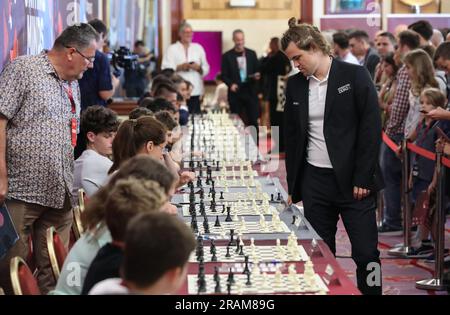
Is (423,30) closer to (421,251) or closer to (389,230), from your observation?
(389,230)

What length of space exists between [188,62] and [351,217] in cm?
1022

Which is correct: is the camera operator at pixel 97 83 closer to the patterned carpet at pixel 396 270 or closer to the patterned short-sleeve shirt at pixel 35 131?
the patterned carpet at pixel 396 270

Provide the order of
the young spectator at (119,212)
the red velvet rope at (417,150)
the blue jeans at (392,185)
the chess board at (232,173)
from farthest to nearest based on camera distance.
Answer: the blue jeans at (392,185) → the red velvet rope at (417,150) → the chess board at (232,173) → the young spectator at (119,212)

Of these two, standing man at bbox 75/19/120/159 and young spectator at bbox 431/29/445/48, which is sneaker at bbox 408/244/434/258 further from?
young spectator at bbox 431/29/445/48

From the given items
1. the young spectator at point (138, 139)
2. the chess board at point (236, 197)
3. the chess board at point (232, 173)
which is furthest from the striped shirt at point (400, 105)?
the young spectator at point (138, 139)

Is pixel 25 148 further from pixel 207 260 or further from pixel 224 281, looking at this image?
pixel 224 281

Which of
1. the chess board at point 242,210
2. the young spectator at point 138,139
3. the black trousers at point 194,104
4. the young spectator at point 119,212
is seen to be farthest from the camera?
the black trousers at point 194,104

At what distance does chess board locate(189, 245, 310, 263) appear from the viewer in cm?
437

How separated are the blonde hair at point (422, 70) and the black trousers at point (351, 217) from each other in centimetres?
356

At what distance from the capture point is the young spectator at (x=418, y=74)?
9.03 meters

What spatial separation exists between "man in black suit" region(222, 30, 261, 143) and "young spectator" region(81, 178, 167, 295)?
13344 mm

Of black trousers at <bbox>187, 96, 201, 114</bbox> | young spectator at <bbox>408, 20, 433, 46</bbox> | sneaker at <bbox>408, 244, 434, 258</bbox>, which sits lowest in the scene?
sneaker at <bbox>408, 244, 434, 258</bbox>

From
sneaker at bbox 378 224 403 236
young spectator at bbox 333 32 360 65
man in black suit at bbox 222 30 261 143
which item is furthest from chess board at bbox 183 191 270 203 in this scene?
man in black suit at bbox 222 30 261 143
